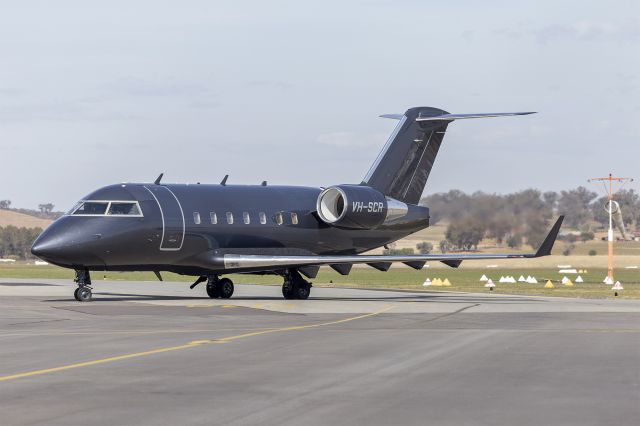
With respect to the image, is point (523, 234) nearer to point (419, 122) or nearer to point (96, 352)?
point (419, 122)

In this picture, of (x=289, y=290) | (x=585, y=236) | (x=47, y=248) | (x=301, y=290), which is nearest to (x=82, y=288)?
(x=47, y=248)

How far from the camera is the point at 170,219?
121 ft

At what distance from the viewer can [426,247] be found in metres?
109

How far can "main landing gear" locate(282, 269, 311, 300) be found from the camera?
39.5 metres

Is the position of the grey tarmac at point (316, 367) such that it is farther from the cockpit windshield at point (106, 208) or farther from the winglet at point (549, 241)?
the winglet at point (549, 241)

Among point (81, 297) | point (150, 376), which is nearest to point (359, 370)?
point (150, 376)

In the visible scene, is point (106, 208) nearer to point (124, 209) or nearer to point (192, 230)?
point (124, 209)

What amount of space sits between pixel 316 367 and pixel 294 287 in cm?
2258

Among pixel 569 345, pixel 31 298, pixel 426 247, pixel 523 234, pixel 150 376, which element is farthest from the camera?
pixel 426 247

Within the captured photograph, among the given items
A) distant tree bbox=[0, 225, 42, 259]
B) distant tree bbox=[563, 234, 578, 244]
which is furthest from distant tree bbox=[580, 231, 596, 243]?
distant tree bbox=[0, 225, 42, 259]

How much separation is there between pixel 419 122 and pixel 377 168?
8.18ft

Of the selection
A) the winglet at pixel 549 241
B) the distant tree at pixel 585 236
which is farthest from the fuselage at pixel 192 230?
the distant tree at pixel 585 236

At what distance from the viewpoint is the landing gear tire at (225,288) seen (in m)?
40.8

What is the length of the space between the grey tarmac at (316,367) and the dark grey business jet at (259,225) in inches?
169
